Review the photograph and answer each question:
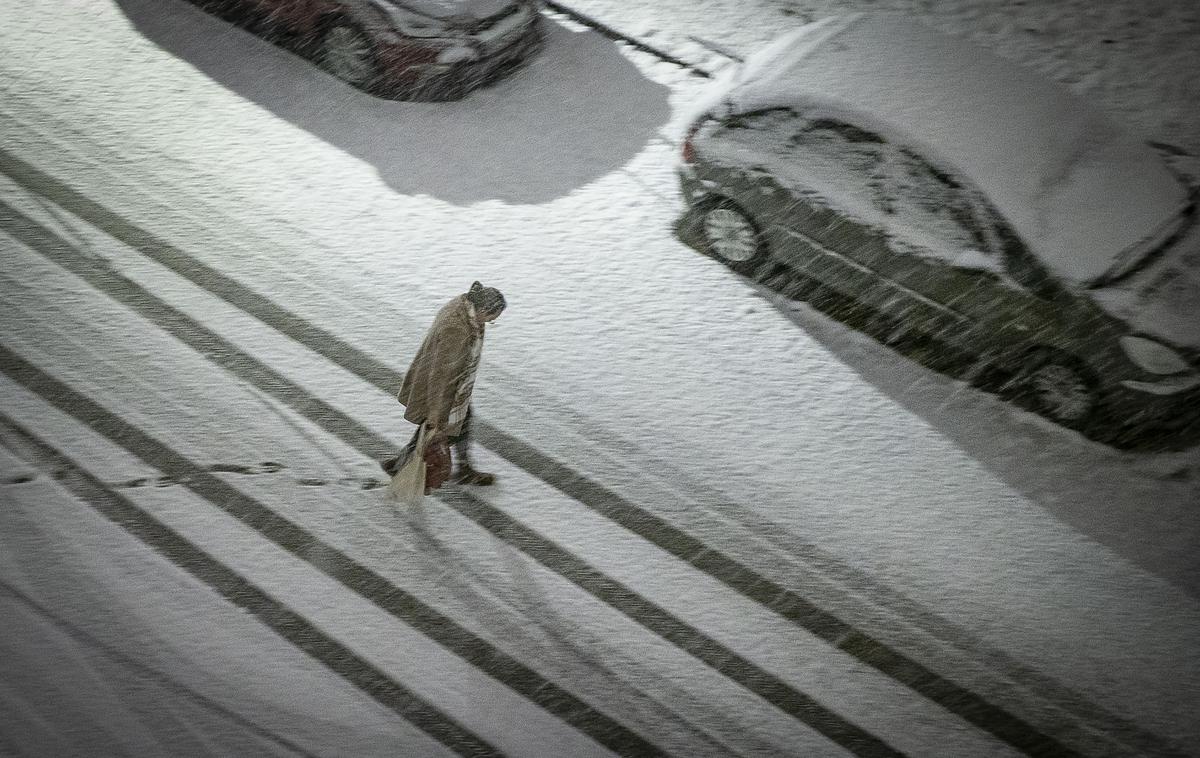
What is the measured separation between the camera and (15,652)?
498 cm

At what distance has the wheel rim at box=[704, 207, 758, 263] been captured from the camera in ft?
23.2

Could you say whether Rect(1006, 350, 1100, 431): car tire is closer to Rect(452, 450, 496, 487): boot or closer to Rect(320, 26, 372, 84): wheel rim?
Rect(452, 450, 496, 487): boot

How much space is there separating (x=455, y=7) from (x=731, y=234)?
3.27 metres

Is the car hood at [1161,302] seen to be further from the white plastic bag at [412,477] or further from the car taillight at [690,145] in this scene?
the white plastic bag at [412,477]

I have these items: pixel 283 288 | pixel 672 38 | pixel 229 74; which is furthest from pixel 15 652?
pixel 672 38

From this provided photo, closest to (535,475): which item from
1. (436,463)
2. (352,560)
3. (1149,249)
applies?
(436,463)

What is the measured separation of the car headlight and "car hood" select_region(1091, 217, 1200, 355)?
0.20 feet

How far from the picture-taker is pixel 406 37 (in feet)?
26.2

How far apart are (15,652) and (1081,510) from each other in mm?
6427

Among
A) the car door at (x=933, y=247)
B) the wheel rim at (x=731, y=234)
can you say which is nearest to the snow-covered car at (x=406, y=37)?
the wheel rim at (x=731, y=234)

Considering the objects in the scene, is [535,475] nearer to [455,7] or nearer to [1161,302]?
[1161,302]

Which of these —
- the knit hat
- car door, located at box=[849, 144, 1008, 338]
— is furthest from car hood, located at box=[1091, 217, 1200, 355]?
the knit hat

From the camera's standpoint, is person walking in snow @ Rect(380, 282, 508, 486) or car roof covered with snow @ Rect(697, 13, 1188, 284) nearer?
person walking in snow @ Rect(380, 282, 508, 486)

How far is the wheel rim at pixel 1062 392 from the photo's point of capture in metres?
6.28
